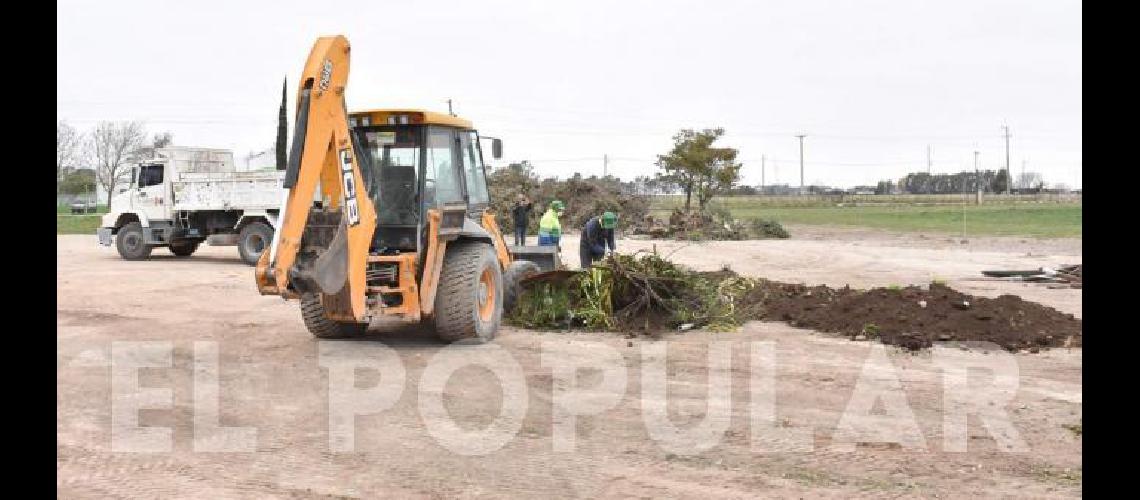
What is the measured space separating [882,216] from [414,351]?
45581 millimetres

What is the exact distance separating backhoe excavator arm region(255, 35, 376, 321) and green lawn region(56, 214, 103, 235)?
3322 cm

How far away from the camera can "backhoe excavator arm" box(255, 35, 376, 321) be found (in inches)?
341

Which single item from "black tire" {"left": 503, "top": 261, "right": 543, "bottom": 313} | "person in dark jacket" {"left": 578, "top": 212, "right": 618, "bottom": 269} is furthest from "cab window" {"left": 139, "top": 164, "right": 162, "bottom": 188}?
"black tire" {"left": 503, "top": 261, "right": 543, "bottom": 313}

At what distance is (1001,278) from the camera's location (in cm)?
1816

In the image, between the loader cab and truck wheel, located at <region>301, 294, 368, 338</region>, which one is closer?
the loader cab

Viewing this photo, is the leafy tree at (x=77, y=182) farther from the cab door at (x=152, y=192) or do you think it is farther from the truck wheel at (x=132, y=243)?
the cab door at (x=152, y=192)

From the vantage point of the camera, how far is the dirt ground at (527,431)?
18.8 ft

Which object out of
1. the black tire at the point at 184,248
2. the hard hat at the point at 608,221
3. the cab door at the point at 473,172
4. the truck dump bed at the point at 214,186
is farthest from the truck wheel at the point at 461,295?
the black tire at the point at 184,248

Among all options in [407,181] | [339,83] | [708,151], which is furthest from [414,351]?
[708,151]

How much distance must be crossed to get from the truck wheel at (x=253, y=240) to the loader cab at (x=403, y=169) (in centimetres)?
1220

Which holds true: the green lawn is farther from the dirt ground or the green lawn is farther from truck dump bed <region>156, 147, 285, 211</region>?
the dirt ground

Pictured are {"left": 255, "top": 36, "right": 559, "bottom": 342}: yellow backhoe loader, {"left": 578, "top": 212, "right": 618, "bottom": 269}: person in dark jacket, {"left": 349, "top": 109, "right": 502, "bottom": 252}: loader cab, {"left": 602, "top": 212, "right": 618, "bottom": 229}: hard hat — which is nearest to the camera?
{"left": 255, "top": 36, "right": 559, "bottom": 342}: yellow backhoe loader

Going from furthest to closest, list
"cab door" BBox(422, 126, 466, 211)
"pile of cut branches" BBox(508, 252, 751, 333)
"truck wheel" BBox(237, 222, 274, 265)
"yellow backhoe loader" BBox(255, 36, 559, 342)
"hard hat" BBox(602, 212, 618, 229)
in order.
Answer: "truck wheel" BBox(237, 222, 274, 265), "hard hat" BBox(602, 212, 618, 229), "pile of cut branches" BBox(508, 252, 751, 333), "cab door" BBox(422, 126, 466, 211), "yellow backhoe loader" BBox(255, 36, 559, 342)
